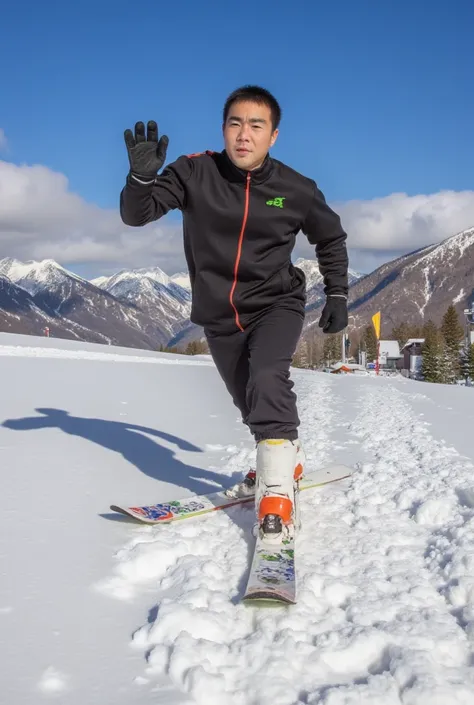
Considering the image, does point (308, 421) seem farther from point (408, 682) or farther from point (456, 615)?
point (408, 682)

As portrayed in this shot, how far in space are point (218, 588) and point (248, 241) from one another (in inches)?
74.0

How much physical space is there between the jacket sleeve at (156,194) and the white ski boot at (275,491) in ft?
4.49

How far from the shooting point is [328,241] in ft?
12.6

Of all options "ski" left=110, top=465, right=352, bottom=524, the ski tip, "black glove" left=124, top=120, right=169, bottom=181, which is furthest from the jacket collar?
the ski tip

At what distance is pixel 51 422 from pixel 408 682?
5.29 m

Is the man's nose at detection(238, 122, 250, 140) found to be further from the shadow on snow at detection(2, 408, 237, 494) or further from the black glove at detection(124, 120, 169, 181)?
the shadow on snow at detection(2, 408, 237, 494)

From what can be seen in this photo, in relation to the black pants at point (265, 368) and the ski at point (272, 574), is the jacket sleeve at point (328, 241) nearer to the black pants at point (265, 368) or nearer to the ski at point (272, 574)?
the black pants at point (265, 368)

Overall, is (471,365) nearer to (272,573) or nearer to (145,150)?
(145,150)

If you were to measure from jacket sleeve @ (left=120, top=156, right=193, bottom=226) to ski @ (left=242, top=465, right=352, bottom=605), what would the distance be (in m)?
1.76

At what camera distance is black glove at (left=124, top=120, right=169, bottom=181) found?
117 inches

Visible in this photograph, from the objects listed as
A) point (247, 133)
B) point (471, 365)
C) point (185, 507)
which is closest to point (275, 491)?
point (185, 507)

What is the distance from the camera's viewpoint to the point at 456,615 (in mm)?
2123

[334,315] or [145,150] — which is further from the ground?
[145,150]

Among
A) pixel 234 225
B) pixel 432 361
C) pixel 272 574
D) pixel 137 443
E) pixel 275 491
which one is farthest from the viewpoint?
pixel 432 361
